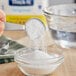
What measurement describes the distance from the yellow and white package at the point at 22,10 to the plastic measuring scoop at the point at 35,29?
173mm

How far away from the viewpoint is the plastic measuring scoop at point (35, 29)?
0.86 metres

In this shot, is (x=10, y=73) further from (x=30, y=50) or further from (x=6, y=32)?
(x=6, y=32)

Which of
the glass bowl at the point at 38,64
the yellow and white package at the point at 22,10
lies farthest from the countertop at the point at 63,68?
the yellow and white package at the point at 22,10

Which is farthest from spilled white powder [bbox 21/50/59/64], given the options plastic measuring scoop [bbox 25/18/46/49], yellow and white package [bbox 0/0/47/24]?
yellow and white package [bbox 0/0/47/24]

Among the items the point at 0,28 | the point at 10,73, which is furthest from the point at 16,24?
the point at 10,73

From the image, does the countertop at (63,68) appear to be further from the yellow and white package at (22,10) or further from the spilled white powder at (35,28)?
the yellow and white package at (22,10)

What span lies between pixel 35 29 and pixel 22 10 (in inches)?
7.9

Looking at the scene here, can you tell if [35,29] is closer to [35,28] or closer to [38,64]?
[35,28]

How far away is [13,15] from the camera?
41.2 inches

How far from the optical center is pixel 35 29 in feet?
2.83

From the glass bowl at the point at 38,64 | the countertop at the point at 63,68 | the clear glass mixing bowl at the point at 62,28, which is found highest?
the clear glass mixing bowl at the point at 62,28

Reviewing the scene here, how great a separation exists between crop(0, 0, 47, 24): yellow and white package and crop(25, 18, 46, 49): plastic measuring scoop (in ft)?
0.57

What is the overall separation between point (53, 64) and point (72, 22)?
0.23m

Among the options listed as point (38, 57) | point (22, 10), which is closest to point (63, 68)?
point (38, 57)
